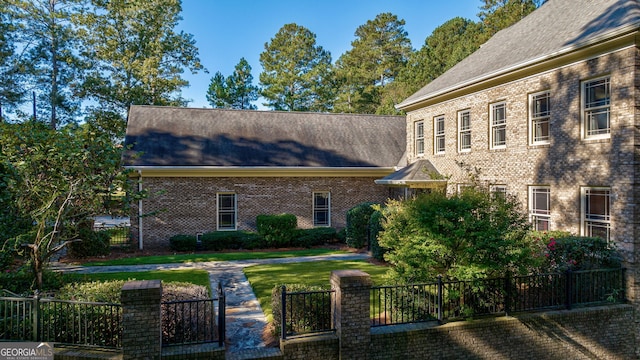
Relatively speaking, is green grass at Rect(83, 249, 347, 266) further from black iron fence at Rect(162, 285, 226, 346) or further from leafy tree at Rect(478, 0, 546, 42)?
leafy tree at Rect(478, 0, 546, 42)

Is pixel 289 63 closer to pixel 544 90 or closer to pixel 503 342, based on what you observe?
pixel 544 90

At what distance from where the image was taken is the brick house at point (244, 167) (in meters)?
17.3

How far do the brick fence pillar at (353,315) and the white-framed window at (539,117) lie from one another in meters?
8.19

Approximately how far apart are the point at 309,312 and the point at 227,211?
1151cm

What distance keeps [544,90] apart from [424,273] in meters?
7.25

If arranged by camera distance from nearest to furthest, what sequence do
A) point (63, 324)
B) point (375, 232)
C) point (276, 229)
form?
point (63, 324) < point (375, 232) < point (276, 229)

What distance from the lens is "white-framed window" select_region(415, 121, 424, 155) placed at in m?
18.2

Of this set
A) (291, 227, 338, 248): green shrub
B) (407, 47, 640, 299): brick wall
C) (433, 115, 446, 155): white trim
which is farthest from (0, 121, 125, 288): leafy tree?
(433, 115, 446, 155): white trim

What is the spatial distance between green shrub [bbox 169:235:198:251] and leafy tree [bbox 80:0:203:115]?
18235 millimetres

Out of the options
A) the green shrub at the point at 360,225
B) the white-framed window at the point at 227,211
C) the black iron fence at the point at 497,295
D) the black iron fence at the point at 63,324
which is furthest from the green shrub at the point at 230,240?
the black iron fence at the point at 63,324

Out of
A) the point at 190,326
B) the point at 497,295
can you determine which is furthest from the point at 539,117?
the point at 190,326

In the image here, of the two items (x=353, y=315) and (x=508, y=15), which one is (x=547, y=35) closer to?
(x=353, y=315)

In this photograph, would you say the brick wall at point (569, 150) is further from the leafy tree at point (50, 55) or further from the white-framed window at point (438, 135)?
the leafy tree at point (50, 55)

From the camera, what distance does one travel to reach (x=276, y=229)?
17406mm
